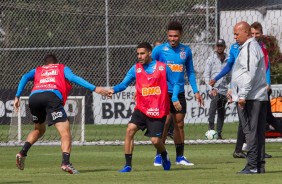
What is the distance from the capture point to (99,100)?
90.5 feet

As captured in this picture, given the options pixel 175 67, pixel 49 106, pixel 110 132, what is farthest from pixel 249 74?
pixel 110 132

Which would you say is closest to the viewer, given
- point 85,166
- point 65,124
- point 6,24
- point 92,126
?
point 65,124

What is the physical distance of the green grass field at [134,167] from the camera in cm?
1322

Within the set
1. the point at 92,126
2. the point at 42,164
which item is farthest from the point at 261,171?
the point at 92,126

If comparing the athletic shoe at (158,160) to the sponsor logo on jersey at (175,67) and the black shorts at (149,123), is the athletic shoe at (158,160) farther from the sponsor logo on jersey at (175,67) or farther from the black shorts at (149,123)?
the sponsor logo on jersey at (175,67)

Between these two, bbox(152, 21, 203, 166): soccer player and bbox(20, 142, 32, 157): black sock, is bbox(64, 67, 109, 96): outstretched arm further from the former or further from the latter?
bbox(152, 21, 203, 166): soccer player

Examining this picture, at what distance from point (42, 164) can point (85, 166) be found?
81 cm

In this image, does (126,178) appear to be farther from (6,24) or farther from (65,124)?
(6,24)

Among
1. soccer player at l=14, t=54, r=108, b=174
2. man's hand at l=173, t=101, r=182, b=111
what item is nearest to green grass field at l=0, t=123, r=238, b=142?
soccer player at l=14, t=54, r=108, b=174

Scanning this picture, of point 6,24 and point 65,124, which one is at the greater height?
point 6,24

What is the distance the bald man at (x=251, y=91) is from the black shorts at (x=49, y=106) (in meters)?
2.52

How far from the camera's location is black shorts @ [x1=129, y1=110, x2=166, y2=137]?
1501 cm

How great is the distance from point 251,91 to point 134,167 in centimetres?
261

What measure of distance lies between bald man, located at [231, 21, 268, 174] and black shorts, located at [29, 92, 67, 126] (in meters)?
2.52
